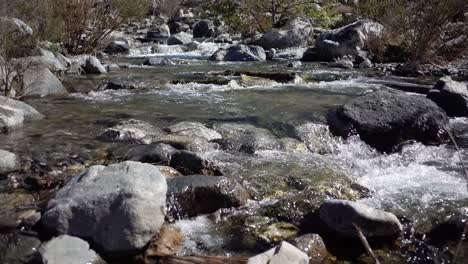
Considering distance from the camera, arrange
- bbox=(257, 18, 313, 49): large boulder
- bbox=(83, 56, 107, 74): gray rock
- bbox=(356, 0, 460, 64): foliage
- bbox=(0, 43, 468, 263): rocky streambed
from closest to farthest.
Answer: bbox=(0, 43, 468, 263): rocky streambed → bbox=(83, 56, 107, 74): gray rock → bbox=(356, 0, 460, 64): foliage → bbox=(257, 18, 313, 49): large boulder

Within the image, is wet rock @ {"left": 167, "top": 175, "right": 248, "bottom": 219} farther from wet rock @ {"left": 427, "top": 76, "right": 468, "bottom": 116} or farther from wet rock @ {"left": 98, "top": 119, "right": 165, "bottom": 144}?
wet rock @ {"left": 427, "top": 76, "right": 468, "bottom": 116}

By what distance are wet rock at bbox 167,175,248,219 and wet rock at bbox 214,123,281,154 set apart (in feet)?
4.82

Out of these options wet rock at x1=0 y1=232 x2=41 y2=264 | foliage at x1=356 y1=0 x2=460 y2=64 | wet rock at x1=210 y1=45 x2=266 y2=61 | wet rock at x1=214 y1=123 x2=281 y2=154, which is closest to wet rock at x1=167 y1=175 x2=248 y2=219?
wet rock at x1=0 y1=232 x2=41 y2=264

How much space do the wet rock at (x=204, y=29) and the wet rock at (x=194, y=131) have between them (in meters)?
16.3

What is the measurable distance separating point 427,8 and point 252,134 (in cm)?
849

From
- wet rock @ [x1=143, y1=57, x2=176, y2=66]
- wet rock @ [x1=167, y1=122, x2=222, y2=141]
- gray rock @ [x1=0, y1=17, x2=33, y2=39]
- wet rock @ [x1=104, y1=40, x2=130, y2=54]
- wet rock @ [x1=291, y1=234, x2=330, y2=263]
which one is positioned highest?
gray rock @ [x1=0, y1=17, x2=33, y2=39]

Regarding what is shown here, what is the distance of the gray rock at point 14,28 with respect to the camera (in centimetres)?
817

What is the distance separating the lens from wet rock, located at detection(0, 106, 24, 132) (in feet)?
21.2

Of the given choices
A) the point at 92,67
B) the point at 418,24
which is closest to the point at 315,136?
the point at 92,67

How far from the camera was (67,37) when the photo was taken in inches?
535

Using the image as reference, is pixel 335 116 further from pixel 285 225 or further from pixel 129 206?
pixel 129 206

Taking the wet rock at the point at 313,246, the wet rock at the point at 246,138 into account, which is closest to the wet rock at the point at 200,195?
the wet rock at the point at 313,246

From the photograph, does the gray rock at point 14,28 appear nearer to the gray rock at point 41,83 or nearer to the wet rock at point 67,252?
the gray rock at point 41,83

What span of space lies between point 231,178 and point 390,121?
2.94 metres
